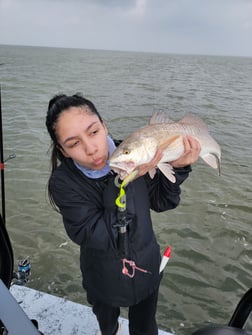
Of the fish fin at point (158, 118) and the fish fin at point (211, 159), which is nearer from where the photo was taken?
the fish fin at point (158, 118)

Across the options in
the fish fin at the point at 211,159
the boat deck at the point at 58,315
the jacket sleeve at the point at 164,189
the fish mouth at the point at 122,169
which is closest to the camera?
the fish mouth at the point at 122,169

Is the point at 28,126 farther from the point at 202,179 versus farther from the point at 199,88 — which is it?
the point at 199,88

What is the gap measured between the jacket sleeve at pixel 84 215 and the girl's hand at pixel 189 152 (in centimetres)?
51

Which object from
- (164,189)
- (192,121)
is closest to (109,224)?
(164,189)

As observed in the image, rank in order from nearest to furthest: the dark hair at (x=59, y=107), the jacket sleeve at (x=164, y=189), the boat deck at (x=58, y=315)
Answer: the dark hair at (x=59, y=107), the jacket sleeve at (x=164, y=189), the boat deck at (x=58, y=315)

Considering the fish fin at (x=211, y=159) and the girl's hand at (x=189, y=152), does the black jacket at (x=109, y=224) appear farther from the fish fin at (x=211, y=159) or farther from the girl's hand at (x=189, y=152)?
the fish fin at (x=211, y=159)

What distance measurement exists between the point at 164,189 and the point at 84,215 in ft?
1.76

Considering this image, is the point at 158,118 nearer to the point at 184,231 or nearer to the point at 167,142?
the point at 167,142

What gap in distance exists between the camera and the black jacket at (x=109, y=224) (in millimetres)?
2027

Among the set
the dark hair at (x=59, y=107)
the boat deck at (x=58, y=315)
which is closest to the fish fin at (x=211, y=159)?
the dark hair at (x=59, y=107)

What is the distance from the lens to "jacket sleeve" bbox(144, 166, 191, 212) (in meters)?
2.16

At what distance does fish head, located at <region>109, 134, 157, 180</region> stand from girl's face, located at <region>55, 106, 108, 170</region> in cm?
11

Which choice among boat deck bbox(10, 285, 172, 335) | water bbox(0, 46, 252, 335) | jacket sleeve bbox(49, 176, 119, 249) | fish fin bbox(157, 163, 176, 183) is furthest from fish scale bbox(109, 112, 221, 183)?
water bbox(0, 46, 252, 335)

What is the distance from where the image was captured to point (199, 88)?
23250 millimetres
